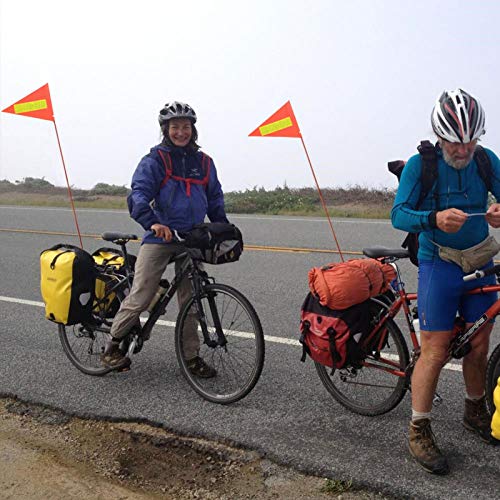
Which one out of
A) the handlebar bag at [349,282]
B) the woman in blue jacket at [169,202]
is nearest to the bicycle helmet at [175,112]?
the woman in blue jacket at [169,202]

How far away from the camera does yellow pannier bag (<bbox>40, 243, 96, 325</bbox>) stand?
210 inches

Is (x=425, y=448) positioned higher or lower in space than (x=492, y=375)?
lower

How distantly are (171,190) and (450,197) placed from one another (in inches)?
81.1

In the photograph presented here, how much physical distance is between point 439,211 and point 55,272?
10.2 ft

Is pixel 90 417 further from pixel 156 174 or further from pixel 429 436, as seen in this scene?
pixel 429 436

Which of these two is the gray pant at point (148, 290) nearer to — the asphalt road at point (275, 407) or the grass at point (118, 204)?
the asphalt road at point (275, 407)

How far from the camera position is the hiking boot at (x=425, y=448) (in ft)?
12.1

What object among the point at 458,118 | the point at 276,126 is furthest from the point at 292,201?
the point at 458,118

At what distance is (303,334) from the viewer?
4.30 meters

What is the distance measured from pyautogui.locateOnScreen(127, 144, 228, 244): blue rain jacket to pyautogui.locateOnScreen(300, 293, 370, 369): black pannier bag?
1.24 m

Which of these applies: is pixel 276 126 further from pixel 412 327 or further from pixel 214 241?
pixel 412 327

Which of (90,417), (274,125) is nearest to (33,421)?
(90,417)

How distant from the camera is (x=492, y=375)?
12.9 ft

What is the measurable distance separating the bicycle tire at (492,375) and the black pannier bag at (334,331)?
0.76 meters
